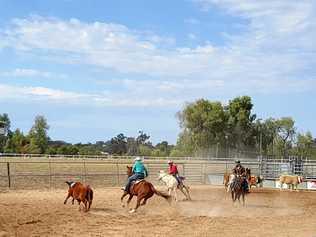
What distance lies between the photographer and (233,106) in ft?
301

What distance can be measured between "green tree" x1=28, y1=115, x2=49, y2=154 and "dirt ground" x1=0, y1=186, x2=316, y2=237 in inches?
3294

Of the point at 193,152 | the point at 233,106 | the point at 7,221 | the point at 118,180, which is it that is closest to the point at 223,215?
the point at 7,221

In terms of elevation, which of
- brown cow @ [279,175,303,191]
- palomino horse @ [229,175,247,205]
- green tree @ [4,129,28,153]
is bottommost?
brown cow @ [279,175,303,191]

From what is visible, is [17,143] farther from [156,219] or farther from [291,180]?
[156,219]

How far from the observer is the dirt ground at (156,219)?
14625mm

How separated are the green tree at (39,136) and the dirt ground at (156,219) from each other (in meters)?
83.7

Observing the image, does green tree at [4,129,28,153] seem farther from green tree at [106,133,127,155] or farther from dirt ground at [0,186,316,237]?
dirt ground at [0,186,316,237]


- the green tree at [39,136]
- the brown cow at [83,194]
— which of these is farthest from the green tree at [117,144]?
the brown cow at [83,194]

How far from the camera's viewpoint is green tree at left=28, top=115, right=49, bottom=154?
347 ft

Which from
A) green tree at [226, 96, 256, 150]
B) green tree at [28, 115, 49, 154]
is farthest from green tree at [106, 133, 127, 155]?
green tree at [226, 96, 256, 150]

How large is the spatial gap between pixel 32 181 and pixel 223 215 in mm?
16492

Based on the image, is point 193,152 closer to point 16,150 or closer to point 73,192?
point 16,150

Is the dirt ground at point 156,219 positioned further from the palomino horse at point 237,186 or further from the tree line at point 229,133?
the tree line at point 229,133

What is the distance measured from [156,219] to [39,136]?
10643cm
